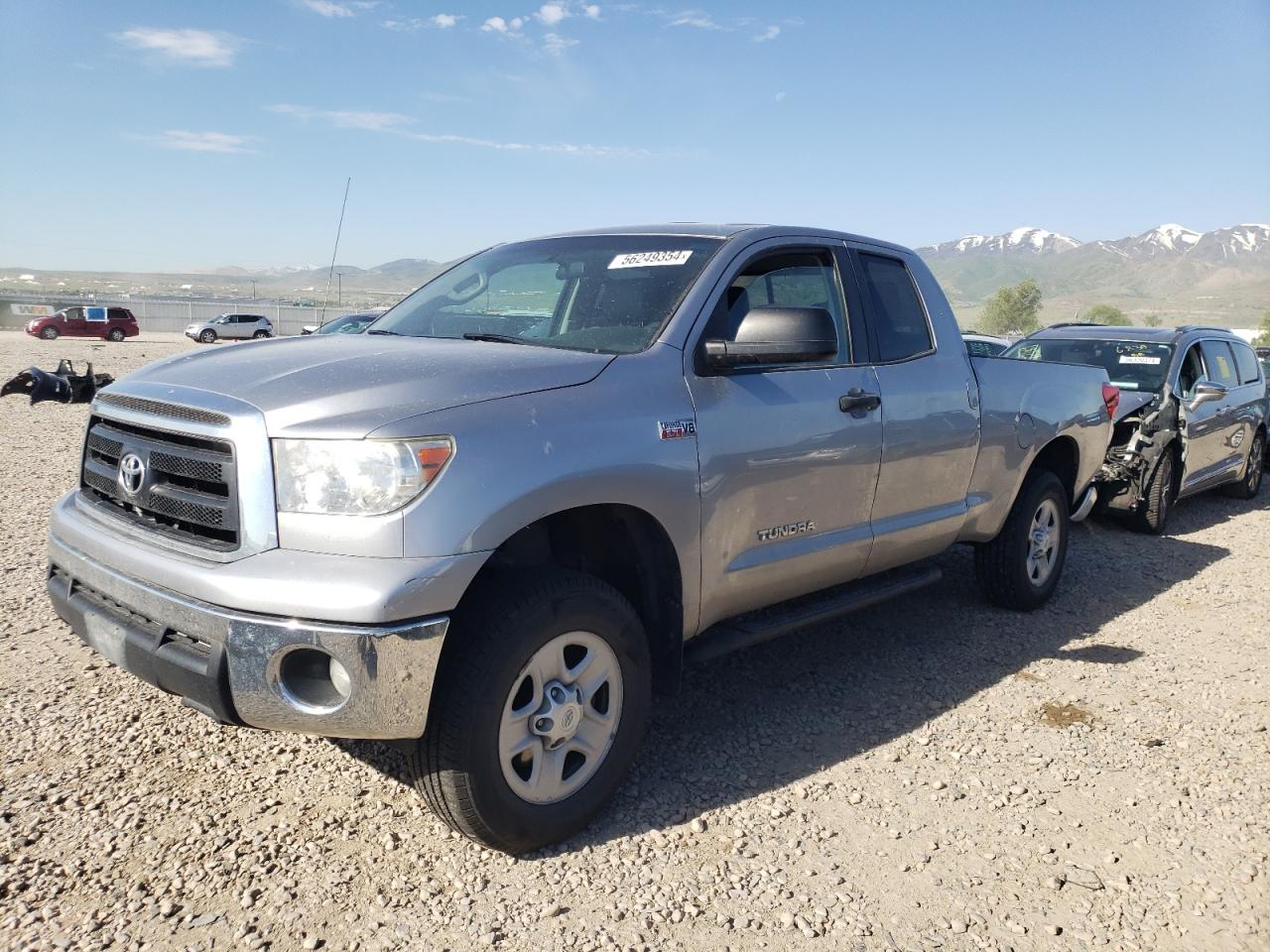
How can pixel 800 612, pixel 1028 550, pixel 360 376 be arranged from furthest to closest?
pixel 1028 550, pixel 800 612, pixel 360 376

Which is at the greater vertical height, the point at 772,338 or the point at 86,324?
the point at 772,338

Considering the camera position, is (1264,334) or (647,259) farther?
(1264,334)

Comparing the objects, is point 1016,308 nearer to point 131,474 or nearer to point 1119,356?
point 1119,356

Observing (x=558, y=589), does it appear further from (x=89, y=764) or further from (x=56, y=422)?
(x=56, y=422)

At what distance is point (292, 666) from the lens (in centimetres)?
258

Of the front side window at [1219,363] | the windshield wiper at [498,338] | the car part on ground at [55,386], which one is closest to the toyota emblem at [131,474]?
the windshield wiper at [498,338]

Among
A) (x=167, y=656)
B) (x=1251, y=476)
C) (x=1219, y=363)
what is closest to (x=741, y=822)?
(x=167, y=656)

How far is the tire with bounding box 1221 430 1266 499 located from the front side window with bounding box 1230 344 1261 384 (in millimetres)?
600

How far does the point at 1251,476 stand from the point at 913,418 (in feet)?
25.5

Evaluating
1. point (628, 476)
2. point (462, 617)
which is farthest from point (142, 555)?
point (628, 476)

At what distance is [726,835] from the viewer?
3131mm

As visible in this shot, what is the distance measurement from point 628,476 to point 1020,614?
3.57 m

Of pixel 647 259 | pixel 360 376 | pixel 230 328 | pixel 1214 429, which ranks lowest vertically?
pixel 230 328

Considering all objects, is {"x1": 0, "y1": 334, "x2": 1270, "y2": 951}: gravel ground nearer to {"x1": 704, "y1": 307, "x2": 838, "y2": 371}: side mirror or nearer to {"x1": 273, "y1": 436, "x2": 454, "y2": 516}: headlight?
{"x1": 273, "y1": 436, "x2": 454, "y2": 516}: headlight
